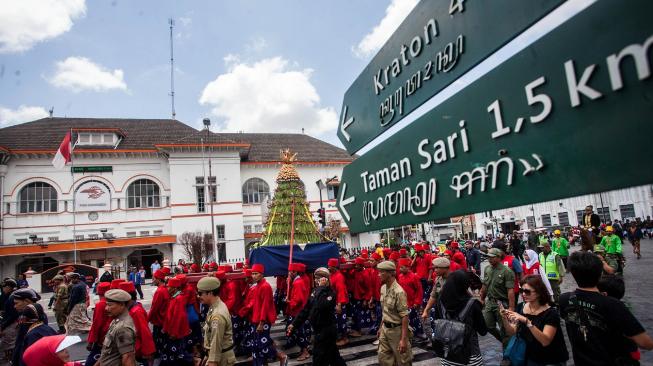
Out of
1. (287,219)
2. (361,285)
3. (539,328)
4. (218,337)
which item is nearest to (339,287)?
(361,285)

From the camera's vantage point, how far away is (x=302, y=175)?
1283 inches

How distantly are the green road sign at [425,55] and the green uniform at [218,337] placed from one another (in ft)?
8.74

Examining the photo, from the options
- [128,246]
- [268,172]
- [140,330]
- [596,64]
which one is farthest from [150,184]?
[596,64]

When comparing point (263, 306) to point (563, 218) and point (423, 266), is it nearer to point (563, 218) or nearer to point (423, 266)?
point (423, 266)

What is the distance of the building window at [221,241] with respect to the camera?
27.8 meters

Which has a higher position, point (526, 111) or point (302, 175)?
point (302, 175)

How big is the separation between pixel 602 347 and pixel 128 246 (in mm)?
28098

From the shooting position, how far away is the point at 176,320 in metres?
5.98

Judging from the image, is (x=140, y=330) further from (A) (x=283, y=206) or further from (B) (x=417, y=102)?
(A) (x=283, y=206)

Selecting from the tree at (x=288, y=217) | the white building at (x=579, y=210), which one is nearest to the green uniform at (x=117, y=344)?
the tree at (x=288, y=217)

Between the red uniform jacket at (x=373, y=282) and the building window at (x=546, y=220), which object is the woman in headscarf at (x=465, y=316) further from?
the building window at (x=546, y=220)

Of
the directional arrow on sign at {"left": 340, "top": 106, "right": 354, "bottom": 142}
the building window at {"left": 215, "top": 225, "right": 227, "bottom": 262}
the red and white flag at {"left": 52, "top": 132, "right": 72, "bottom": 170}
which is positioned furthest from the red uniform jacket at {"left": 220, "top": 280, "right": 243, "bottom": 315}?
the building window at {"left": 215, "top": 225, "right": 227, "bottom": 262}

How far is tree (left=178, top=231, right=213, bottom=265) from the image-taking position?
79.2 feet

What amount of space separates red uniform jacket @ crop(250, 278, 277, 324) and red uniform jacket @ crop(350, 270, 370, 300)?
2479 mm
